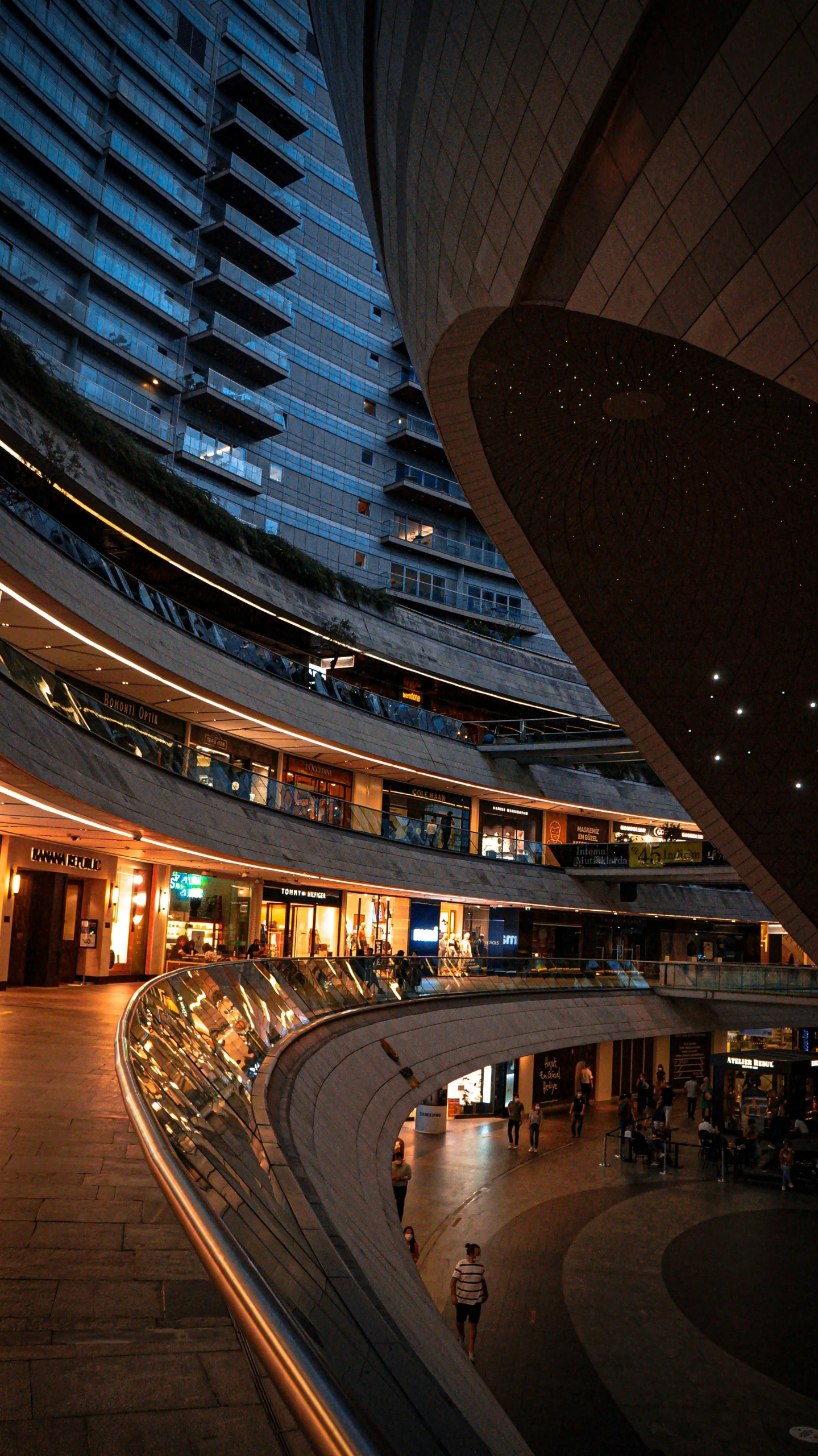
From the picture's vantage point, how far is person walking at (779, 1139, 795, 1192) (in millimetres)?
25438

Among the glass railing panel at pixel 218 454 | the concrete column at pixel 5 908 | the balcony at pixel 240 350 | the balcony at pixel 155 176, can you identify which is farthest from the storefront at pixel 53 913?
the balcony at pixel 155 176

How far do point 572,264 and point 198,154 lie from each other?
45.9m

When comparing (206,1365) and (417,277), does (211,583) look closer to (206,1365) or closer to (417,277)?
(417,277)

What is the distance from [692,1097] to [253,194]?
144ft

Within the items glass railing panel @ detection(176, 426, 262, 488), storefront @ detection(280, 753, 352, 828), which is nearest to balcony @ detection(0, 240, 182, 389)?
glass railing panel @ detection(176, 426, 262, 488)

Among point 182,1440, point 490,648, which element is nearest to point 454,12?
point 182,1440

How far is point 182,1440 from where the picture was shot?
8.57ft

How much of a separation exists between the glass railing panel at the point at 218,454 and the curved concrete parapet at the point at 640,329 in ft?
91.1

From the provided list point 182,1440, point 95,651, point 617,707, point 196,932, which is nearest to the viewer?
point 182,1440

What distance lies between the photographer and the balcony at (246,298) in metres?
45.7

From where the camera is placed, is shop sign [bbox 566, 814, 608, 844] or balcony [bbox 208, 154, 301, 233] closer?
shop sign [bbox 566, 814, 608, 844]

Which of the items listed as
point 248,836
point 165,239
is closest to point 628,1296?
point 248,836

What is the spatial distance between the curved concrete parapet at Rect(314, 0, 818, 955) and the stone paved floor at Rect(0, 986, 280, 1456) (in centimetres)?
642

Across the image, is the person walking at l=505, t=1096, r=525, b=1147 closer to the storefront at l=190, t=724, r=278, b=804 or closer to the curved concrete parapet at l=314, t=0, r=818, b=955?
the curved concrete parapet at l=314, t=0, r=818, b=955
